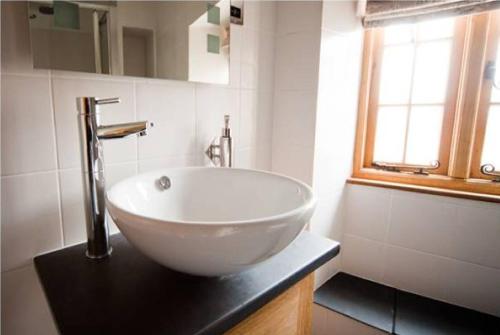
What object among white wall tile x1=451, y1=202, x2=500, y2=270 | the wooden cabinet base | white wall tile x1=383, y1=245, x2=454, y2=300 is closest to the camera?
the wooden cabinet base

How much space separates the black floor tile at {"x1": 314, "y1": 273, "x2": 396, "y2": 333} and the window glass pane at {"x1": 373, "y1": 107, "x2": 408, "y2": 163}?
64 cm

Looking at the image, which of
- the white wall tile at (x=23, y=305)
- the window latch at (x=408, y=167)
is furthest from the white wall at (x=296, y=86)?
the white wall tile at (x=23, y=305)

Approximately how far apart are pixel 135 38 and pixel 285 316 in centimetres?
81

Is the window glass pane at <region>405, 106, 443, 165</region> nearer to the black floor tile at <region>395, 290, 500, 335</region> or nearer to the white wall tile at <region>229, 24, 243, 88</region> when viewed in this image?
the black floor tile at <region>395, 290, 500, 335</region>

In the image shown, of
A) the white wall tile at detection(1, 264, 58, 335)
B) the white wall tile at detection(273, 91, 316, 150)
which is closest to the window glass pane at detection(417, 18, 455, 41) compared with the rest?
the white wall tile at detection(273, 91, 316, 150)

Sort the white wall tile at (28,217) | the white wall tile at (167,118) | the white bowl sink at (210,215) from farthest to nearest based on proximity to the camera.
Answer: the white wall tile at (167,118) → the white wall tile at (28,217) → the white bowl sink at (210,215)

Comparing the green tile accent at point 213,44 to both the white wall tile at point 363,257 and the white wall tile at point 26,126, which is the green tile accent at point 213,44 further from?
the white wall tile at point 363,257

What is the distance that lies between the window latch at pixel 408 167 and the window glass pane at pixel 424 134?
0.02 meters

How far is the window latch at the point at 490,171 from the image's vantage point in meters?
1.24

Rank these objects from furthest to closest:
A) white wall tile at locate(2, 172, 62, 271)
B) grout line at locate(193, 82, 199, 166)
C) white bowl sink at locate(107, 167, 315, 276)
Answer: grout line at locate(193, 82, 199, 166) → white wall tile at locate(2, 172, 62, 271) → white bowl sink at locate(107, 167, 315, 276)

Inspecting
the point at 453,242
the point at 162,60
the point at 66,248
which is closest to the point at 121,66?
the point at 162,60

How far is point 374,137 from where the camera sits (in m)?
1.52

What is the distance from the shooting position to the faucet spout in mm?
642

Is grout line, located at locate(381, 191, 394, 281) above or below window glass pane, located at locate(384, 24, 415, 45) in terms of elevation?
below
